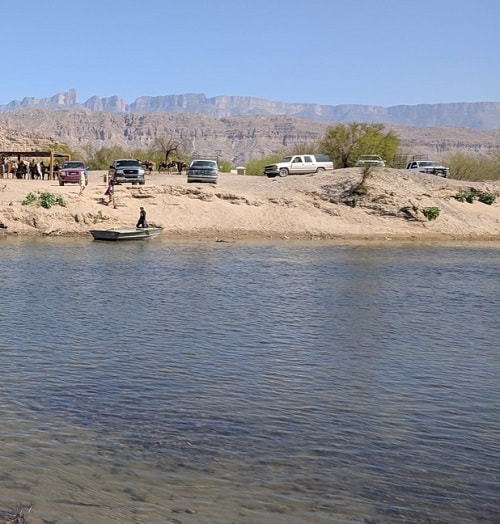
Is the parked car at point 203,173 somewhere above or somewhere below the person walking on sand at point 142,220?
above

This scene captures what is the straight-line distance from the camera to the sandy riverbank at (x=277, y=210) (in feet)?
129

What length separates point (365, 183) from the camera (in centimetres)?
4553

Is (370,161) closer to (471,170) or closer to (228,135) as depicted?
(471,170)

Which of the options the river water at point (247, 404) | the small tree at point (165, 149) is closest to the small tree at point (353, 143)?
the small tree at point (165, 149)

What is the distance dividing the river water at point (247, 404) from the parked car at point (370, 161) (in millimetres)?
26897

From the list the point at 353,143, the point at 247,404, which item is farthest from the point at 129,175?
the point at 247,404

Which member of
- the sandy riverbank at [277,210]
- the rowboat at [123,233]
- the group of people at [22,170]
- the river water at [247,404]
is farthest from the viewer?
the group of people at [22,170]

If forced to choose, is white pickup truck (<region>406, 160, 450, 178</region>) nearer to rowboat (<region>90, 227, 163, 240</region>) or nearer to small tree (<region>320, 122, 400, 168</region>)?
small tree (<region>320, 122, 400, 168</region>)

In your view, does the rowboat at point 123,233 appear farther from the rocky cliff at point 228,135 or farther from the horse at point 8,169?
the rocky cliff at point 228,135

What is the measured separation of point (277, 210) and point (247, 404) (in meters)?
32.4

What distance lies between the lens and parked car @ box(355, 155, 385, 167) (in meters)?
48.9

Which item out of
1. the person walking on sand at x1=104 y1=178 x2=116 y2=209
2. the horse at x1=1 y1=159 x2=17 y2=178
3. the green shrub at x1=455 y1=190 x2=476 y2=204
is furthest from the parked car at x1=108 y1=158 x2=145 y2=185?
the green shrub at x1=455 y1=190 x2=476 y2=204

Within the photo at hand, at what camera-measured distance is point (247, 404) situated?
10.9 m

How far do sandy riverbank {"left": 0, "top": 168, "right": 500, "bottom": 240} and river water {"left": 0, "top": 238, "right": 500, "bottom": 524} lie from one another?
16.7 metres
